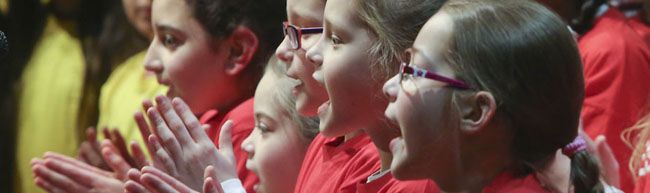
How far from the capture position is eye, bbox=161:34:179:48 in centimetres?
245

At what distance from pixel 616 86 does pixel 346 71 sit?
1272 millimetres

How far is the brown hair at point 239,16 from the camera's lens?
8.01 feet

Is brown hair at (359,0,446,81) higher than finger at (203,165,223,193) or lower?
higher

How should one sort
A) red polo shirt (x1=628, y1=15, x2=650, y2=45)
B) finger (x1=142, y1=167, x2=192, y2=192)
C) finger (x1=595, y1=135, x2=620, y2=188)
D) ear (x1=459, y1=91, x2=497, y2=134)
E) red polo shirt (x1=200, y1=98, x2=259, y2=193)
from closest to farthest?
ear (x1=459, y1=91, x2=497, y2=134) → finger (x1=142, y1=167, x2=192, y2=192) → finger (x1=595, y1=135, x2=620, y2=188) → red polo shirt (x1=200, y1=98, x2=259, y2=193) → red polo shirt (x1=628, y1=15, x2=650, y2=45)

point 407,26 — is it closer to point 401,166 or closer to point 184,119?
point 401,166

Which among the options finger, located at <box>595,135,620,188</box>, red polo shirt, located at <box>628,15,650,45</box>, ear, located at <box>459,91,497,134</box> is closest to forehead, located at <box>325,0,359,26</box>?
ear, located at <box>459,91,497,134</box>

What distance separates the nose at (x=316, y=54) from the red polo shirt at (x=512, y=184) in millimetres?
415

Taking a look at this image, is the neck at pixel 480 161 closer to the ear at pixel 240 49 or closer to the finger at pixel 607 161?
the finger at pixel 607 161

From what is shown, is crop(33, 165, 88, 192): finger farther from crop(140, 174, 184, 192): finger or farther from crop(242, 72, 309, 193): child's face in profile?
crop(140, 174, 184, 192): finger

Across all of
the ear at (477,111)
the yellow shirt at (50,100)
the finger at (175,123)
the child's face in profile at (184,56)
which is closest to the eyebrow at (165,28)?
the child's face in profile at (184,56)

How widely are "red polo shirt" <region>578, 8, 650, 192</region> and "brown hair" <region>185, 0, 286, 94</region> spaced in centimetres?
86

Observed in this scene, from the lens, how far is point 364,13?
1642 millimetres

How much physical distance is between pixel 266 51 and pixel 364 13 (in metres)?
0.86

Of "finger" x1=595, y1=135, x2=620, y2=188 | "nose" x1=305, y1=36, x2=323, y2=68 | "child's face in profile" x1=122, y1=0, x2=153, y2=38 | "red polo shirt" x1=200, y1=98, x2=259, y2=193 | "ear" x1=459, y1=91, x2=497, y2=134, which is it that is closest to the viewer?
"ear" x1=459, y1=91, x2=497, y2=134
